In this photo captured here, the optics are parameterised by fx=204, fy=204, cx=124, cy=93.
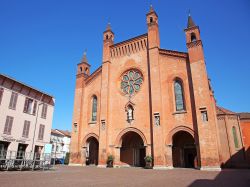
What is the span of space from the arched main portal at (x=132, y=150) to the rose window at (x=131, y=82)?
5602 millimetres

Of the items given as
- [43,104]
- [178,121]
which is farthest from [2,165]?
[178,121]

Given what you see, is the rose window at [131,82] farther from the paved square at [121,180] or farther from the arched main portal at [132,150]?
the paved square at [121,180]

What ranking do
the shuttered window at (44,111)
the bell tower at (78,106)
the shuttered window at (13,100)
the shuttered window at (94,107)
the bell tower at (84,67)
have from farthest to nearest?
the bell tower at (84,67) → the shuttered window at (94,107) → the bell tower at (78,106) → the shuttered window at (44,111) → the shuttered window at (13,100)

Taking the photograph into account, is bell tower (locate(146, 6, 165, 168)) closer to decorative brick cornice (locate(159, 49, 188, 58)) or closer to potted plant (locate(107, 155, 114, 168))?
decorative brick cornice (locate(159, 49, 188, 58))

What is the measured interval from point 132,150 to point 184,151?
21.9 ft

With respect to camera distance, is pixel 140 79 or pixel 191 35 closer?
pixel 191 35

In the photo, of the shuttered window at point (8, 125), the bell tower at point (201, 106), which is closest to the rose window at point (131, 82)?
the bell tower at point (201, 106)

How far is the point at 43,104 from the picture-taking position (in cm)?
2716

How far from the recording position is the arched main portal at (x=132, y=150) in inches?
1041

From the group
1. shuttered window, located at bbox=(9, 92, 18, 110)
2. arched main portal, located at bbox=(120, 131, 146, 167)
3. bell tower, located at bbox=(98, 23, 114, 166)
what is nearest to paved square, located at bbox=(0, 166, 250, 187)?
shuttered window, located at bbox=(9, 92, 18, 110)

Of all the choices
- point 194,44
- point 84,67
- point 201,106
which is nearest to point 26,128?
point 84,67

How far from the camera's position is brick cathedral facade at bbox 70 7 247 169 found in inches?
832

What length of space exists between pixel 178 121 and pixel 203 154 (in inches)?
163

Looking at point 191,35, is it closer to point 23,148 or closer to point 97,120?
point 97,120
